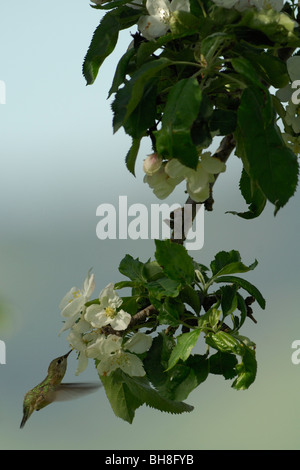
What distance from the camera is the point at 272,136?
829 mm

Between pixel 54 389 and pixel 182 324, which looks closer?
pixel 182 324

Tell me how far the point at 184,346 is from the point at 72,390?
1.04 ft

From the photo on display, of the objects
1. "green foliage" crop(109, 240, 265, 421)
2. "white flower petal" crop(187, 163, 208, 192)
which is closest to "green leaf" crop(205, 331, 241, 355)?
"green foliage" crop(109, 240, 265, 421)

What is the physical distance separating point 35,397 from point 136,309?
0.25 meters

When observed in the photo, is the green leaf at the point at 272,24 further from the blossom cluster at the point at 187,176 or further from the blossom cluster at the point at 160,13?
the blossom cluster at the point at 187,176

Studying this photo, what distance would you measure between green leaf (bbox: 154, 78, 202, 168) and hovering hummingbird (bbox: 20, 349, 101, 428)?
1.65 feet

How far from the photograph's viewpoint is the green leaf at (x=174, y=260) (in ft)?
3.41

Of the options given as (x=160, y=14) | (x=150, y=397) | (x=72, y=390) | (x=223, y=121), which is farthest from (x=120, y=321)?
(x=160, y=14)

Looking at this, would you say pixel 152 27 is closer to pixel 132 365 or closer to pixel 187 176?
pixel 187 176

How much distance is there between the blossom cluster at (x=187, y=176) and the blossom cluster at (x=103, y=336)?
8.0 inches

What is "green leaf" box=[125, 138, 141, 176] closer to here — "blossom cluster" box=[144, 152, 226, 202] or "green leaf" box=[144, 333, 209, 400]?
"blossom cluster" box=[144, 152, 226, 202]

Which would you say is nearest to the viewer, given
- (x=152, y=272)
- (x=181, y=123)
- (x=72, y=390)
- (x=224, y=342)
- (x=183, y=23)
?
(x=181, y=123)

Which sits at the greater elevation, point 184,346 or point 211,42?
point 211,42

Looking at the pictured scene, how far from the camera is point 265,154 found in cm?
83
